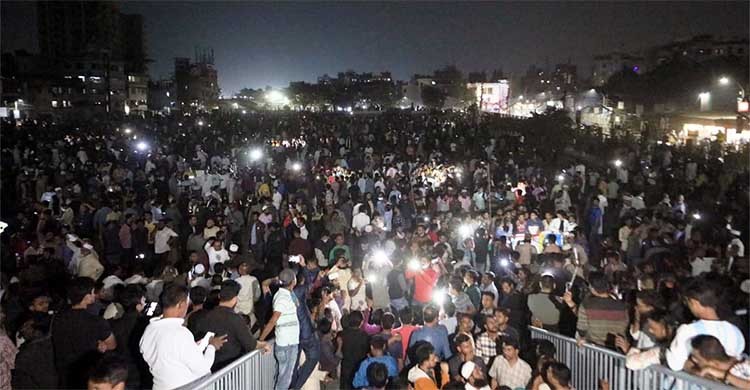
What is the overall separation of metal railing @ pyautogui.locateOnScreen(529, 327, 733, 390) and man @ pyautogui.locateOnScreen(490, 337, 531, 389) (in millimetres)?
676

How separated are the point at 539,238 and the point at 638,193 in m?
4.71

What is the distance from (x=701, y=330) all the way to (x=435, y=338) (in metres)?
2.37

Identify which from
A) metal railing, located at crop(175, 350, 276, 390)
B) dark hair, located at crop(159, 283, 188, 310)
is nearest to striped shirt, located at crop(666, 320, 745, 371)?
metal railing, located at crop(175, 350, 276, 390)

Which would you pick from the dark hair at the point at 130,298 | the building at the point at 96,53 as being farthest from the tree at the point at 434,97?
the dark hair at the point at 130,298

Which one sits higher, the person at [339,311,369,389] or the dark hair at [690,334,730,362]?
the dark hair at [690,334,730,362]

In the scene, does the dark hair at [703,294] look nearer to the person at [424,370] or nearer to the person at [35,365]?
the person at [424,370]

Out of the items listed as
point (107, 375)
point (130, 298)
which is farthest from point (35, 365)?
point (107, 375)

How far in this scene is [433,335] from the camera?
228 inches

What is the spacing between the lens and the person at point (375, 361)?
525cm

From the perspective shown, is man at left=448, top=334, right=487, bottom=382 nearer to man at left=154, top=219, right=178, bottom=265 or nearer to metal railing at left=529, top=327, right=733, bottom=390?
metal railing at left=529, top=327, right=733, bottom=390

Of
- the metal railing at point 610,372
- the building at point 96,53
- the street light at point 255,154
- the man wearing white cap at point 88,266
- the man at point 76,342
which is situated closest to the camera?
the metal railing at point 610,372

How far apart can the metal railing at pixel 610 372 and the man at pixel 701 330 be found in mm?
116

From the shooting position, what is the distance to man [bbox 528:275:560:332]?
657 centimetres

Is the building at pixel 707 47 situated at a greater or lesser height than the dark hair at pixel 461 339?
greater
